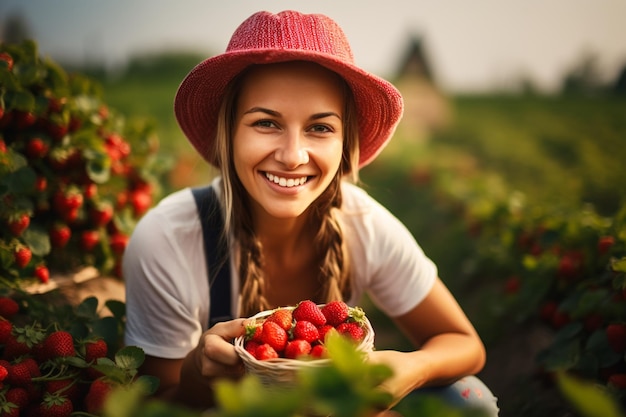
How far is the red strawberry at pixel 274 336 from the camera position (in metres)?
1.34

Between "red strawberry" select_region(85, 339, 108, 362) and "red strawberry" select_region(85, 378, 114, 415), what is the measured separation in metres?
0.15

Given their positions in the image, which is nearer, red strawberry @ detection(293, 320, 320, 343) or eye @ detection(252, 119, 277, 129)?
red strawberry @ detection(293, 320, 320, 343)

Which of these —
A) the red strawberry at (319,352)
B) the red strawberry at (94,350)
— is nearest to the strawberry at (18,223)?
the red strawberry at (94,350)

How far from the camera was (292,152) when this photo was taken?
1679mm

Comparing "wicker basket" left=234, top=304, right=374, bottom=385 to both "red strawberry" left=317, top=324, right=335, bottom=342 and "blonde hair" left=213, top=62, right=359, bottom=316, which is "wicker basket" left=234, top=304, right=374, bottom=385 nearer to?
"red strawberry" left=317, top=324, right=335, bottom=342

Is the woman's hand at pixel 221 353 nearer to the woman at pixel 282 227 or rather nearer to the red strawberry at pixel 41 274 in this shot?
the woman at pixel 282 227

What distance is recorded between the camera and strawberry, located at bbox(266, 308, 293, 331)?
139cm

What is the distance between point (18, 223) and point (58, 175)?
40 cm

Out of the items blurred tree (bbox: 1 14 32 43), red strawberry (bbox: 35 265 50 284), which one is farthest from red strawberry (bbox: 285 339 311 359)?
blurred tree (bbox: 1 14 32 43)

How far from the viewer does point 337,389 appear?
82 centimetres

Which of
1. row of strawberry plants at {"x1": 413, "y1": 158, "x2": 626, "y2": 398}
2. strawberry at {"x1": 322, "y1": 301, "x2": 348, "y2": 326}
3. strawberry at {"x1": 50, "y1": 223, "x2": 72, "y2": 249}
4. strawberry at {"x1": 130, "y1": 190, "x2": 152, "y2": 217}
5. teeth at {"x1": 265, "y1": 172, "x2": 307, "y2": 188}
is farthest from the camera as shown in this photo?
strawberry at {"x1": 130, "y1": 190, "x2": 152, "y2": 217}

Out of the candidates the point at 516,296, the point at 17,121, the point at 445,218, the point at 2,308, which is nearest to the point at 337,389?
the point at 2,308

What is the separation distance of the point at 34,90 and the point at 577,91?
8.45 m

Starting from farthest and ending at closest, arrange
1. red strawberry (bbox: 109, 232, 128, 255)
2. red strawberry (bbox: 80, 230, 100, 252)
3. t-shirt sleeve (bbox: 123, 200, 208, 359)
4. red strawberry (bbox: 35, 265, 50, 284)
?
1. red strawberry (bbox: 109, 232, 128, 255)
2. red strawberry (bbox: 80, 230, 100, 252)
3. red strawberry (bbox: 35, 265, 50, 284)
4. t-shirt sleeve (bbox: 123, 200, 208, 359)
